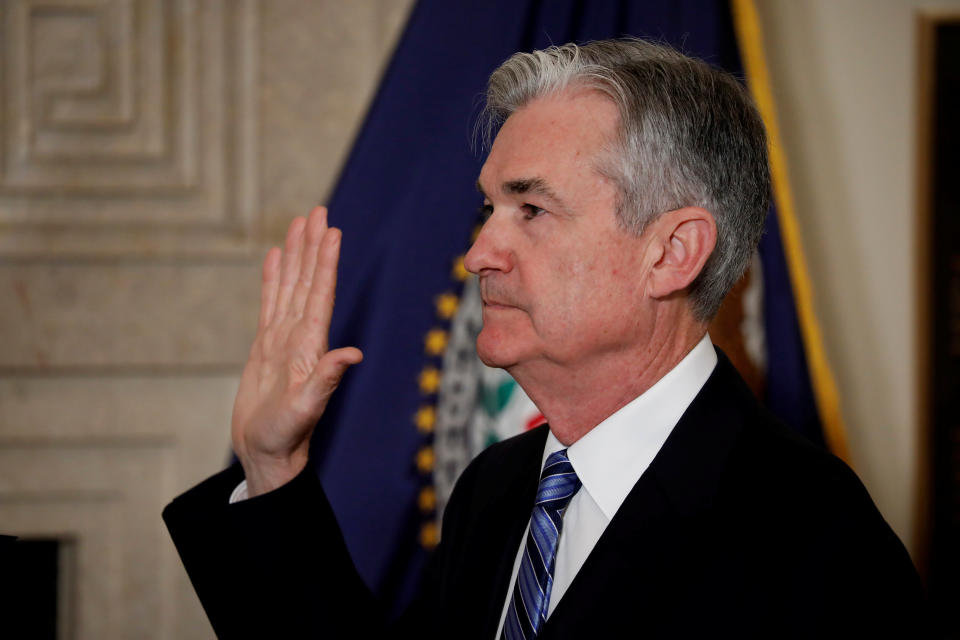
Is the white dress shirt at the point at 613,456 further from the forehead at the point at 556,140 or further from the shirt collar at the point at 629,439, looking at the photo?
the forehead at the point at 556,140

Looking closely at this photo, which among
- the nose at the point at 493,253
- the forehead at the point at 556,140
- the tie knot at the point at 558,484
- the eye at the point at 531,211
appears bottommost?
the tie knot at the point at 558,484

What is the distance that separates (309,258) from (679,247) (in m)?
0.52

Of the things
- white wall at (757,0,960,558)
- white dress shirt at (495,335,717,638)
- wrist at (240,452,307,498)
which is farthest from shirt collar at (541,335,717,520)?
white wall at (757,0,960,558)

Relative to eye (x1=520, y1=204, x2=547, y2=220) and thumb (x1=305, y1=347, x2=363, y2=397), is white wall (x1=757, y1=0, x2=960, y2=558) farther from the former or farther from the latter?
thumb (x1=305, y1=347, x2=363, y2=397)

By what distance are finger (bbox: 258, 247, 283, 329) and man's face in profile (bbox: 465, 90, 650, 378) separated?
34 centimetres

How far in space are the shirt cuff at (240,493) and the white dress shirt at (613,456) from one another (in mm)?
404

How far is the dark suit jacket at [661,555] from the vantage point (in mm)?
925

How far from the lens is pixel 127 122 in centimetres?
241

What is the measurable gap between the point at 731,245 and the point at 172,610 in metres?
1.89

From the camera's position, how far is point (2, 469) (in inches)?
94.2

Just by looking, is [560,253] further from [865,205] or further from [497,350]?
[865,205]

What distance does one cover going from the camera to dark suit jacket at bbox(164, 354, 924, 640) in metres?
0.92

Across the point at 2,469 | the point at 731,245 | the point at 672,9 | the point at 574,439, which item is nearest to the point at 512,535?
the point at 574,439

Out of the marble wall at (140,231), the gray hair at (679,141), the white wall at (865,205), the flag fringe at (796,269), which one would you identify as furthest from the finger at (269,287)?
the white wall at (865,205)
